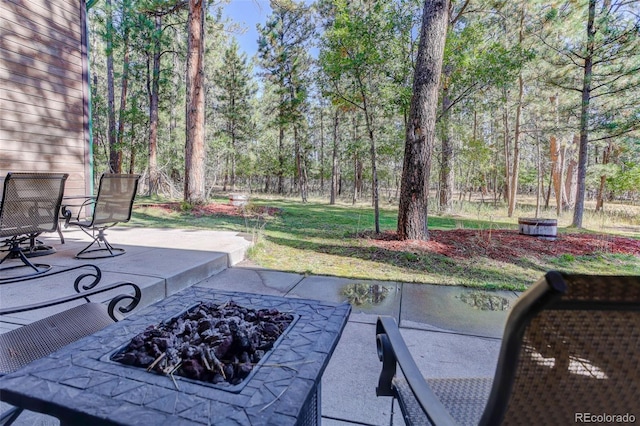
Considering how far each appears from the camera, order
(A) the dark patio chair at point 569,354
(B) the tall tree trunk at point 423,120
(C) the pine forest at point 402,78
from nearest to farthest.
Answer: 1. (A) the dark patio chair at point 569,354
2. (B) the tall tree trunk at point 423,120
3. (C) the pine forest at point 402,78

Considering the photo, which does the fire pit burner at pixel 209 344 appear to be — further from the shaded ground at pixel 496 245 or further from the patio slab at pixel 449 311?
the shaded ground at pixel 496 245

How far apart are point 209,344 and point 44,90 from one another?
239 inches

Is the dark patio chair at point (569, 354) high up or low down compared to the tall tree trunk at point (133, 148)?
down

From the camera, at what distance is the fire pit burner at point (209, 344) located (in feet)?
3.11

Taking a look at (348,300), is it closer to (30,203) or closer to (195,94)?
(30,203)

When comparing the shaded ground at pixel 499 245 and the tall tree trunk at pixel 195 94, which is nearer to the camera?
the shaded ground at pixel 499 245

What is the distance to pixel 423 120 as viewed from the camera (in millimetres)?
4797

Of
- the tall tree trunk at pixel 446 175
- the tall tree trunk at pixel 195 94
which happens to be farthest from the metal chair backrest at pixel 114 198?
the tall tree trunk at pixel 446 175

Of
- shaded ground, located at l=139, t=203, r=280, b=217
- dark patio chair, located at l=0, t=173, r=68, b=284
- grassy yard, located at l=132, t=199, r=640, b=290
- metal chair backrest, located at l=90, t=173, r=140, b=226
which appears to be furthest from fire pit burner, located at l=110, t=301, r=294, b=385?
shaded ground, located at l=139, t=203, r=280, b=217

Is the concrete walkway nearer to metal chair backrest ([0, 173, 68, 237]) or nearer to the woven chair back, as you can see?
metal chair backrest ([0, 173, 68, 237])

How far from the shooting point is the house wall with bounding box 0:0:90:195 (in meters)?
4.59

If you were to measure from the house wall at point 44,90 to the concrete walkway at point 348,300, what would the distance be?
60.1 inches

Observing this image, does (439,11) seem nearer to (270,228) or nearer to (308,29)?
(270,228)

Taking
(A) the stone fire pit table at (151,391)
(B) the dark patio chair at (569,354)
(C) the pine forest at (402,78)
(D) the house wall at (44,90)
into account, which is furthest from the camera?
(C) the pine forest at (402,78)
